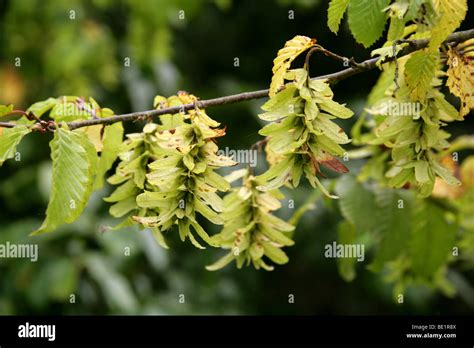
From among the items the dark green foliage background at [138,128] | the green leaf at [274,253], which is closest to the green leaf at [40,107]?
the green leaf at [274,253]

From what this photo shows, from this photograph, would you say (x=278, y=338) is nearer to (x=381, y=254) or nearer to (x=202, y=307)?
(x=381, y=254)

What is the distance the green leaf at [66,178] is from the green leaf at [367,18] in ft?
1.87

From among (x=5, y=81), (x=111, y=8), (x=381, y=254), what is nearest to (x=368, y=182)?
(x=381, y=254)

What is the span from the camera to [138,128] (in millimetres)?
4383

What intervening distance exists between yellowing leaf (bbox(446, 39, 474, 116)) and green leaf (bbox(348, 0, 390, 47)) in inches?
7.0

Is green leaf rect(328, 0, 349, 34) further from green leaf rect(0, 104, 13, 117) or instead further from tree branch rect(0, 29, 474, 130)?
green leaf rect(0, 104, 13, 117)

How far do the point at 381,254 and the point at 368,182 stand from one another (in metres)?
0.26

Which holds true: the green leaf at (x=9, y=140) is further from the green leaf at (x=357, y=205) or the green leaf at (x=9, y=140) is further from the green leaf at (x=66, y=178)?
the green leaf at (x=357, y=205)

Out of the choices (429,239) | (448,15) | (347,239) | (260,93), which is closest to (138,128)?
(347,239)

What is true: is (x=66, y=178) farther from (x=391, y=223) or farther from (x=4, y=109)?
(x=391, y=223)

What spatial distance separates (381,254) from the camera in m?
1.96

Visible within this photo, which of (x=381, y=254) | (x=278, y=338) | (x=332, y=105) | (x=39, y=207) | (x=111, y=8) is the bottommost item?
(x=278, y=338)

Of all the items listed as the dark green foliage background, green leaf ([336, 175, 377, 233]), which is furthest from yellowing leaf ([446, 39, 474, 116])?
the dark green foliage background

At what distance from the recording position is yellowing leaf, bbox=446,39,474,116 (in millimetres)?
1347
